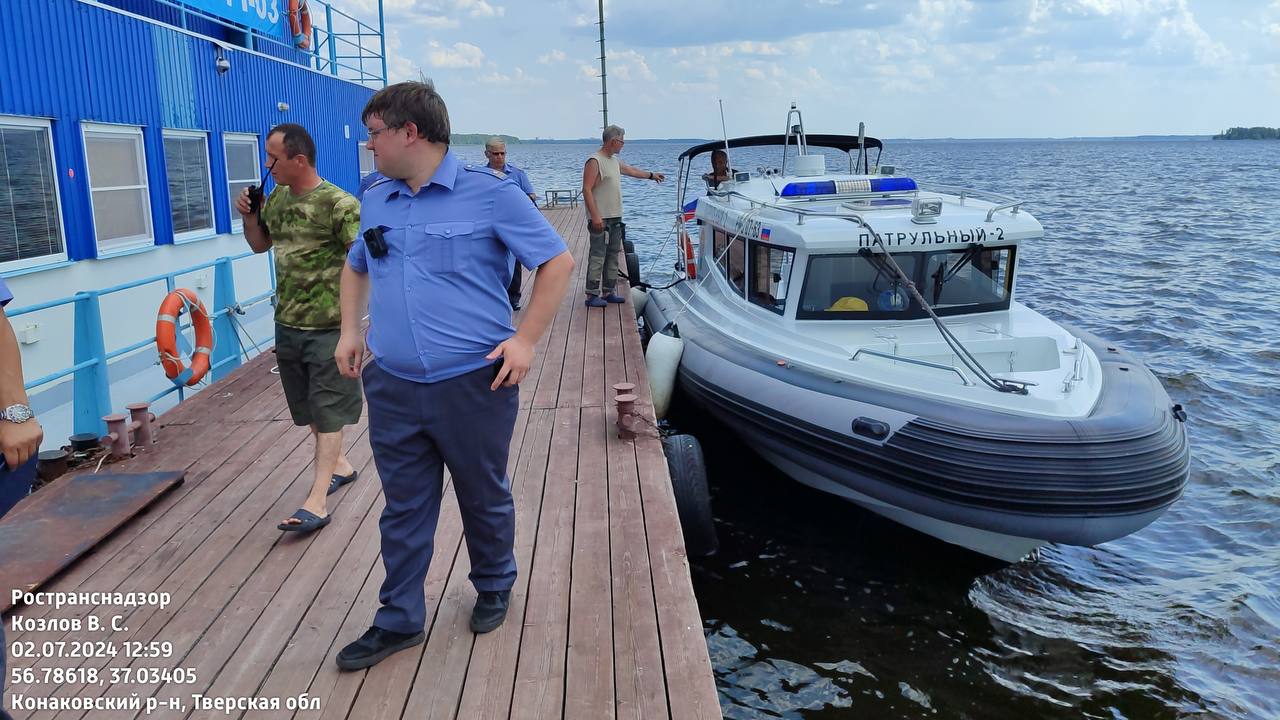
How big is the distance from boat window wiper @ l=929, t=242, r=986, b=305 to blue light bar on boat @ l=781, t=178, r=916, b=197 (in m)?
1.27

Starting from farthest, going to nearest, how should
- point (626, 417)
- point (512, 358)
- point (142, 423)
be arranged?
1. point (626, 417)
2. point (142, 423)
3. point (512, 358)

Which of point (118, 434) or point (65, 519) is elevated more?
point (118, 434)

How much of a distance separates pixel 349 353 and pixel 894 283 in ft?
A: 16.8

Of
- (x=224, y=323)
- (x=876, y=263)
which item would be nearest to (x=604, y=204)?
(x=876, y=263)

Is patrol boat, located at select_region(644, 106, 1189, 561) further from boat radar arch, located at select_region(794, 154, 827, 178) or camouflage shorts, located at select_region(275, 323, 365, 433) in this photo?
camouflage shorts, located at select_region(275, 323, 365, 433)

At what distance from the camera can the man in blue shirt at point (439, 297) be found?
9.82 ft

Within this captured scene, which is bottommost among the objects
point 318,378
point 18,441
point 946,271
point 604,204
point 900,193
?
point 318,378

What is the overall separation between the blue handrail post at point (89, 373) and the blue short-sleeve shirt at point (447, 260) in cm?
368

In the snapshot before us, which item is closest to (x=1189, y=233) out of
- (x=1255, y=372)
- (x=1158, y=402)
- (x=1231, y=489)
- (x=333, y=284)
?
(x=1255, y=372)

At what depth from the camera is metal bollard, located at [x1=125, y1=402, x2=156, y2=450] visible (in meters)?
5.57

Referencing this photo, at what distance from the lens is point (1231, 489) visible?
8.77 metres

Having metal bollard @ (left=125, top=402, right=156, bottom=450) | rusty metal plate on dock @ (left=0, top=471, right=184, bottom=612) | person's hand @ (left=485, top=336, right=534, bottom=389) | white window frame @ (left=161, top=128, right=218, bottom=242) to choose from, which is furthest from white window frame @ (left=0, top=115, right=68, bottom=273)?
person's hand @ (left=485, top=336, right=534, bottom=389)

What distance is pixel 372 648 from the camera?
3.29 metres

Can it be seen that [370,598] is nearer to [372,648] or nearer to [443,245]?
[372,648]
